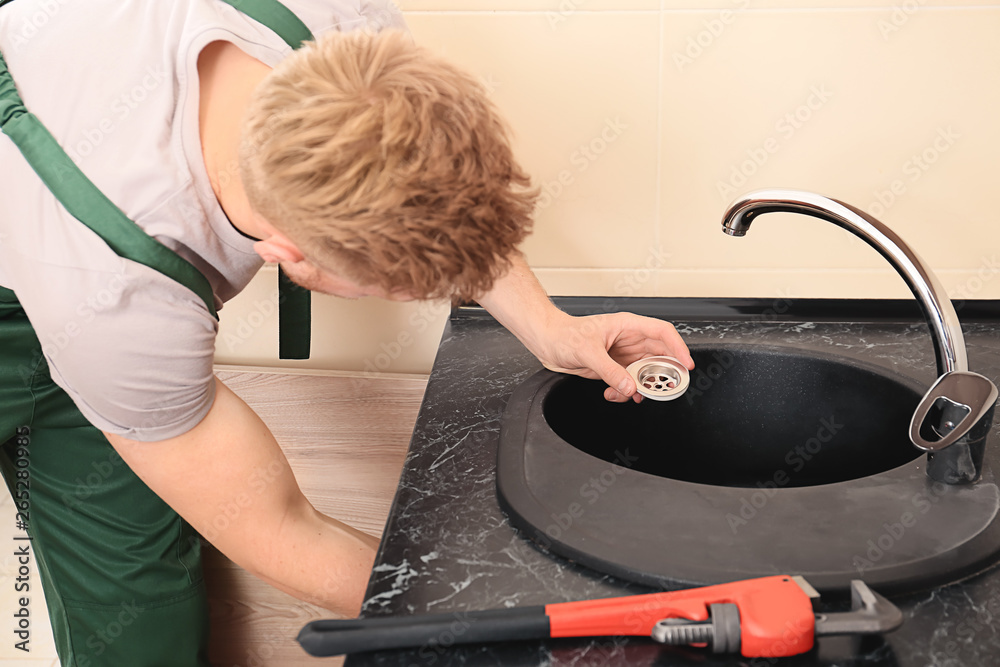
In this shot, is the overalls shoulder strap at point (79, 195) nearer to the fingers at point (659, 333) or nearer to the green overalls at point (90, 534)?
the green overalls at point (90, 534)

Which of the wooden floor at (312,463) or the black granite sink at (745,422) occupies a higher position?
the black granite sink at (745,422)

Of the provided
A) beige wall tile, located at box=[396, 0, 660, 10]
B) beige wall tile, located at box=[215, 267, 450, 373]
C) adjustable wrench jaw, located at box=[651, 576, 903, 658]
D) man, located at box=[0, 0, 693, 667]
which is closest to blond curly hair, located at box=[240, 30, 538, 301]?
man, located at box=[0, 0, 693, 667]

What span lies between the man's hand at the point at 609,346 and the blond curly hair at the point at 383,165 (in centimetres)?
30

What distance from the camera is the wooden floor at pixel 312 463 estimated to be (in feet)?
4.37

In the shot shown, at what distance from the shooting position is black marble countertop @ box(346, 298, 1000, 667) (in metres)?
0.56

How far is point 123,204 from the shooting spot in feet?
2.48

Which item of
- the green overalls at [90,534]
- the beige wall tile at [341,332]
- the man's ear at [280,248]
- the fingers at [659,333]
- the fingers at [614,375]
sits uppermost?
the man's ear at [280,248]

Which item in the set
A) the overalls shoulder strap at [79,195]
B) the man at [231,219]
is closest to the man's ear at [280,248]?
the man at [231,219]

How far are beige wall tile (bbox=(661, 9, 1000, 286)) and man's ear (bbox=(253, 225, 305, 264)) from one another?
648 mm

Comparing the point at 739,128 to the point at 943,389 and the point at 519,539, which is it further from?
the point at 519,539

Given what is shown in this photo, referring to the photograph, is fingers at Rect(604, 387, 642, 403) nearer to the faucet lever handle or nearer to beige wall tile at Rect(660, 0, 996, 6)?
the faucet lever handle

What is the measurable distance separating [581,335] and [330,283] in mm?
344

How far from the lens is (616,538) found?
2.12 ft

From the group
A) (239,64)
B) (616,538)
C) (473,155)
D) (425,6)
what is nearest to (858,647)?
(616,538)
